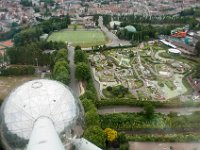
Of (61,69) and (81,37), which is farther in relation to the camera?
(81,37)

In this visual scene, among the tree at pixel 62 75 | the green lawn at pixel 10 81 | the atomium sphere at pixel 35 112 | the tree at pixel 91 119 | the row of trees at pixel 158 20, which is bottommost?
the green lawn at pixel 10 81

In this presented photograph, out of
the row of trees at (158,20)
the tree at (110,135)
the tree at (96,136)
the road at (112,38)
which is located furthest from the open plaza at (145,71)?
the row of trees at (158,20)

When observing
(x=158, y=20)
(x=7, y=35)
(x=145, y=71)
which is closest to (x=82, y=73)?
(x=145, y=71)

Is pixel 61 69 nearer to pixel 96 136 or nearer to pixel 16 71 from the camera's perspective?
pixel 16 71

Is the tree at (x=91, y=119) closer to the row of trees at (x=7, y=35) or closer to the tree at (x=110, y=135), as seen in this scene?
the tree at (x=110, y=135)

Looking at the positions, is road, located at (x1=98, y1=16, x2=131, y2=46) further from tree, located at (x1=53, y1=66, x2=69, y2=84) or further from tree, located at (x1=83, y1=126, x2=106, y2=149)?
A: tree, located at (x1=83, y1=126, x2=106, y2=149)

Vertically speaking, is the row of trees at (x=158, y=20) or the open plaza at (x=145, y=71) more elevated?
the row of trees at (x=158, y=20)

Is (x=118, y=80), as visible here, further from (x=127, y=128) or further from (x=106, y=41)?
(x=106, y=41)

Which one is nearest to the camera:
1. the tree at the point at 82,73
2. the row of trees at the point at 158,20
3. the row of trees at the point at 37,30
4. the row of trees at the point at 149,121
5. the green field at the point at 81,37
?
the row of trees at the point at 149,121
